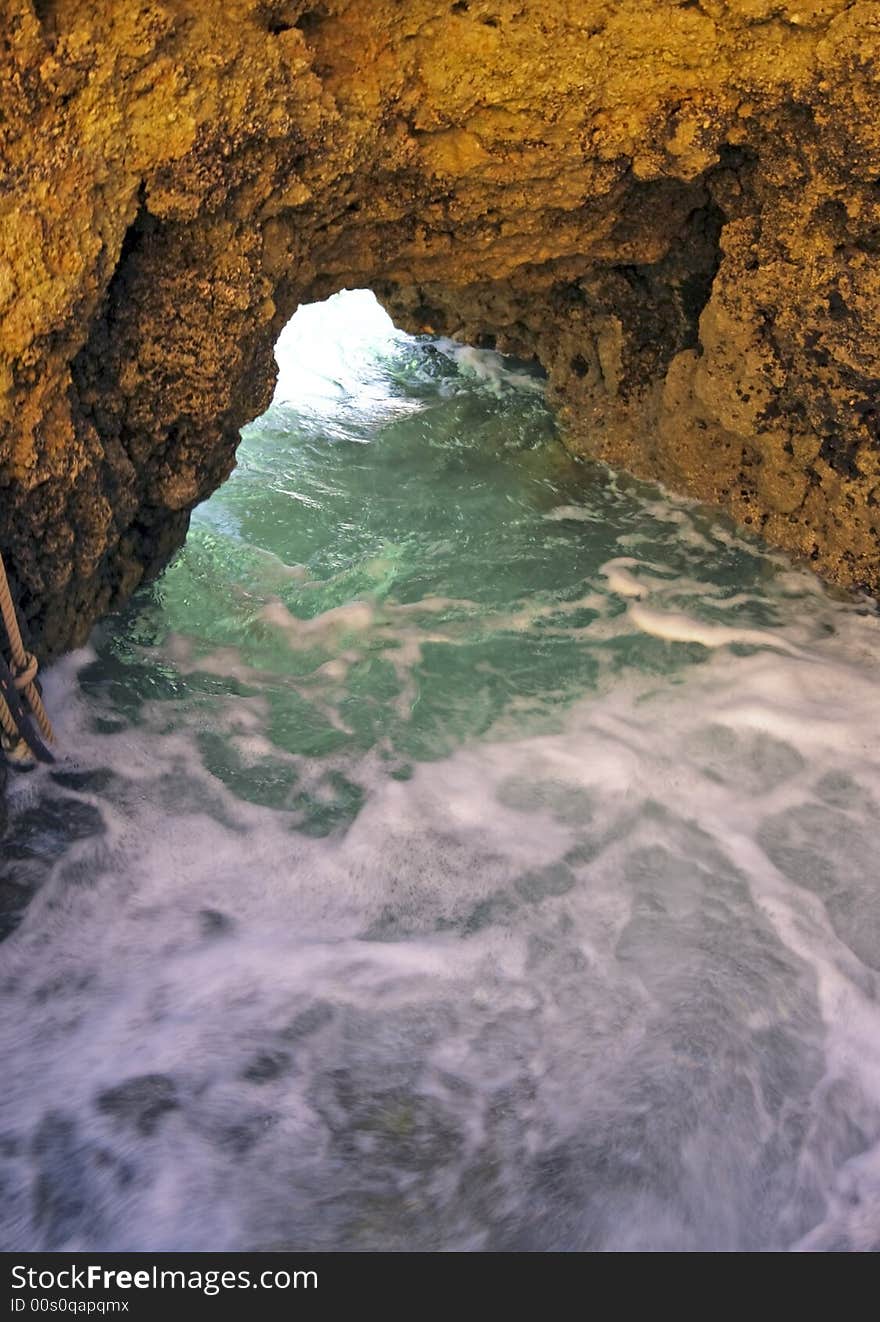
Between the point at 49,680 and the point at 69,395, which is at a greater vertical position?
the point at 69,395

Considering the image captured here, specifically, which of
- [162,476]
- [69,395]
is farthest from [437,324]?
[69,395]

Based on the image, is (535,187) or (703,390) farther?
(703,390)

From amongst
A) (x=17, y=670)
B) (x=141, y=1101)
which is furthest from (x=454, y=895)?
(x=17, y=670)

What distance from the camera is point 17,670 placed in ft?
10.2

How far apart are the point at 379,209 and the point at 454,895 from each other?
2.10 metres

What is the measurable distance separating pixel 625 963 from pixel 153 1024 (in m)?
1.16

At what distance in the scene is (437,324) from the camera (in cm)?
499

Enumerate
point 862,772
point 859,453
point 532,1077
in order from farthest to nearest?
→ point 859,453 → point 862,772 → point 532,1077

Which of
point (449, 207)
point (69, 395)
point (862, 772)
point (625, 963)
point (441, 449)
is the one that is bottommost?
point (625, 963)

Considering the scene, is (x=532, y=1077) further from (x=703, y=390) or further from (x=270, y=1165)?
(x=703, y=390)

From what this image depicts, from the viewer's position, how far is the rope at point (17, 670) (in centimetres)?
295

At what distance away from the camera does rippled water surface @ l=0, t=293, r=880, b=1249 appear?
2.41 m

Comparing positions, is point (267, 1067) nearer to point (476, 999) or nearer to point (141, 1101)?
point (141, 1101)

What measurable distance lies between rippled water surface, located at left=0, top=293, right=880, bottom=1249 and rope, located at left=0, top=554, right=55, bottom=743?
7.5 inches
